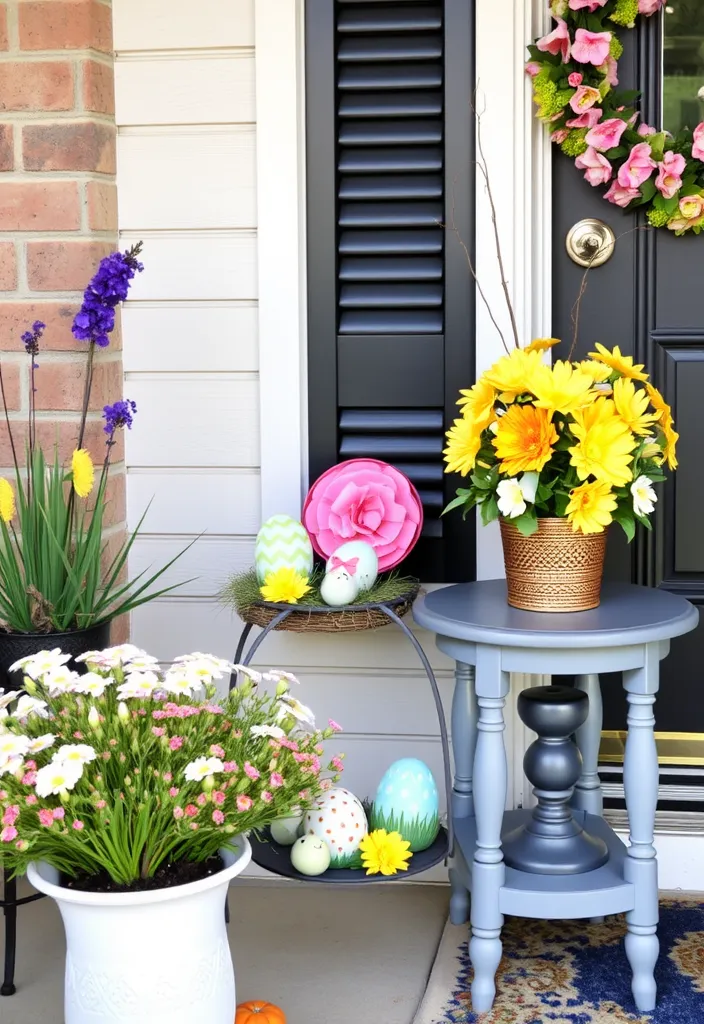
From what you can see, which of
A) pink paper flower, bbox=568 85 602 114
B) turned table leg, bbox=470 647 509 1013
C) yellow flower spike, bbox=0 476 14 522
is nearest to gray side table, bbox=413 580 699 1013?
turned table leg, bbox=470 647 509 1013

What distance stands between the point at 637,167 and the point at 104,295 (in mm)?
996

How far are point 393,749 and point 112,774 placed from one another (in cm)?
94

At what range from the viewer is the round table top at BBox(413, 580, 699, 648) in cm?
183

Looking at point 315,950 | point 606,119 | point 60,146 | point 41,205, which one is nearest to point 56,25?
point 60,146

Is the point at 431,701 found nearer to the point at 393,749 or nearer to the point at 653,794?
the point at 393,749

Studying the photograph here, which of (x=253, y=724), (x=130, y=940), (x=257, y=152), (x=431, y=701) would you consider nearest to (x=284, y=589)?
(x=253, y=724)

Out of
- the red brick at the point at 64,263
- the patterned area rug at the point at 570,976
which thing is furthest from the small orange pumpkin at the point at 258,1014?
the red brick at the point at 64,263

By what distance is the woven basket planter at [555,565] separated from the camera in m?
1.93

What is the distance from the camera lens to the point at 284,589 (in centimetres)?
207

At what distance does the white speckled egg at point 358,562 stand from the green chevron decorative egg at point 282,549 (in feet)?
0.15

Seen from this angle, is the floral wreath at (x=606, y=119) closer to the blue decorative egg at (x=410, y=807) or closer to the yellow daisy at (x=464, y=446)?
the yellow daisy at (x=464, y=446)

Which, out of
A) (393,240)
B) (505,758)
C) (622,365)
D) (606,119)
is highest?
(606,119)

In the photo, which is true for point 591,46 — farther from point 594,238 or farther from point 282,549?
point 282,549

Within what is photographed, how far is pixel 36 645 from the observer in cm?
200
